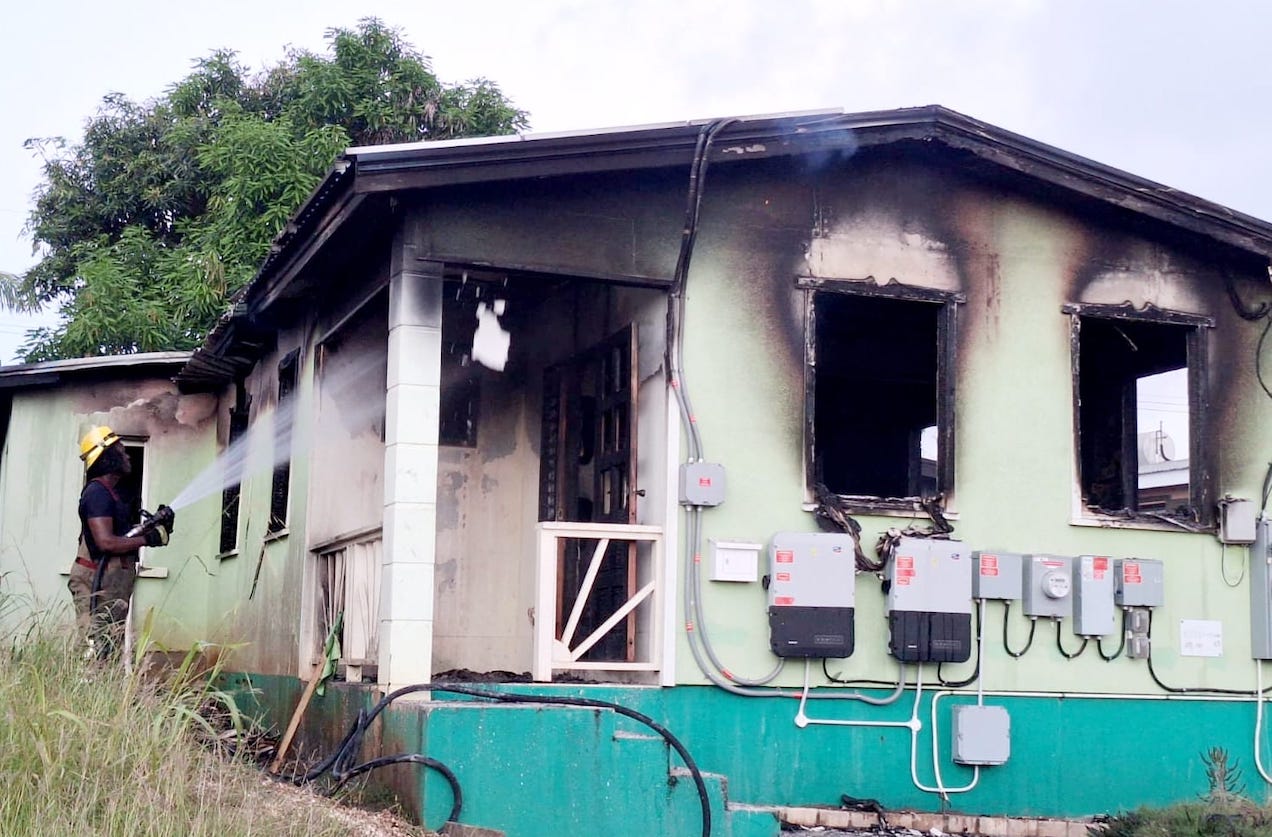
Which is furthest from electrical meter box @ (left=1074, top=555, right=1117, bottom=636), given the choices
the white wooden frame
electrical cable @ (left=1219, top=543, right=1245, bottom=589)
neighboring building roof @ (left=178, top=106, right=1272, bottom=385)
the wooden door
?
the wooden door

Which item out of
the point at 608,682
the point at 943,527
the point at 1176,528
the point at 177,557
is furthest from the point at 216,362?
the point at 1176,528

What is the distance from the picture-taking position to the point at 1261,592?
34.9ft

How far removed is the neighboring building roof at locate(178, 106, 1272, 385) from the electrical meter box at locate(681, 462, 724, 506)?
6.17 ft

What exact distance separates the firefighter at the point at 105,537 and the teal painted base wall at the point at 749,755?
1740 millimetres

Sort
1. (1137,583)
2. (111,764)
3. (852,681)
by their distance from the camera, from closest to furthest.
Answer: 1. (111,764)
2. (852,681)
3. (1137,583)

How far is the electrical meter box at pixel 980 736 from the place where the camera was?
977cm

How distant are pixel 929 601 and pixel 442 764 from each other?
3413 millimetres

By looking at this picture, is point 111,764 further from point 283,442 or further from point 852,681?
point 283,442

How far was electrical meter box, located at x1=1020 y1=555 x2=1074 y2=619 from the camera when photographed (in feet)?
33.0

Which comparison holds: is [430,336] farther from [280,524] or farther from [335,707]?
[280,524]

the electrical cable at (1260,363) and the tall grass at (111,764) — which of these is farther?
the electrical cable at (1260,363)

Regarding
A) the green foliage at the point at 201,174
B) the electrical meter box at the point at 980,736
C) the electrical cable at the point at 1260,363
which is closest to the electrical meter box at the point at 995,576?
the electrical meter box at the point at 980,736

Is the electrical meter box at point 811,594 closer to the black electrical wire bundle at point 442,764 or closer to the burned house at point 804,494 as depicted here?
the burned house at point 804,494

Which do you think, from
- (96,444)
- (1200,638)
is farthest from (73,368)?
(1200,638)
